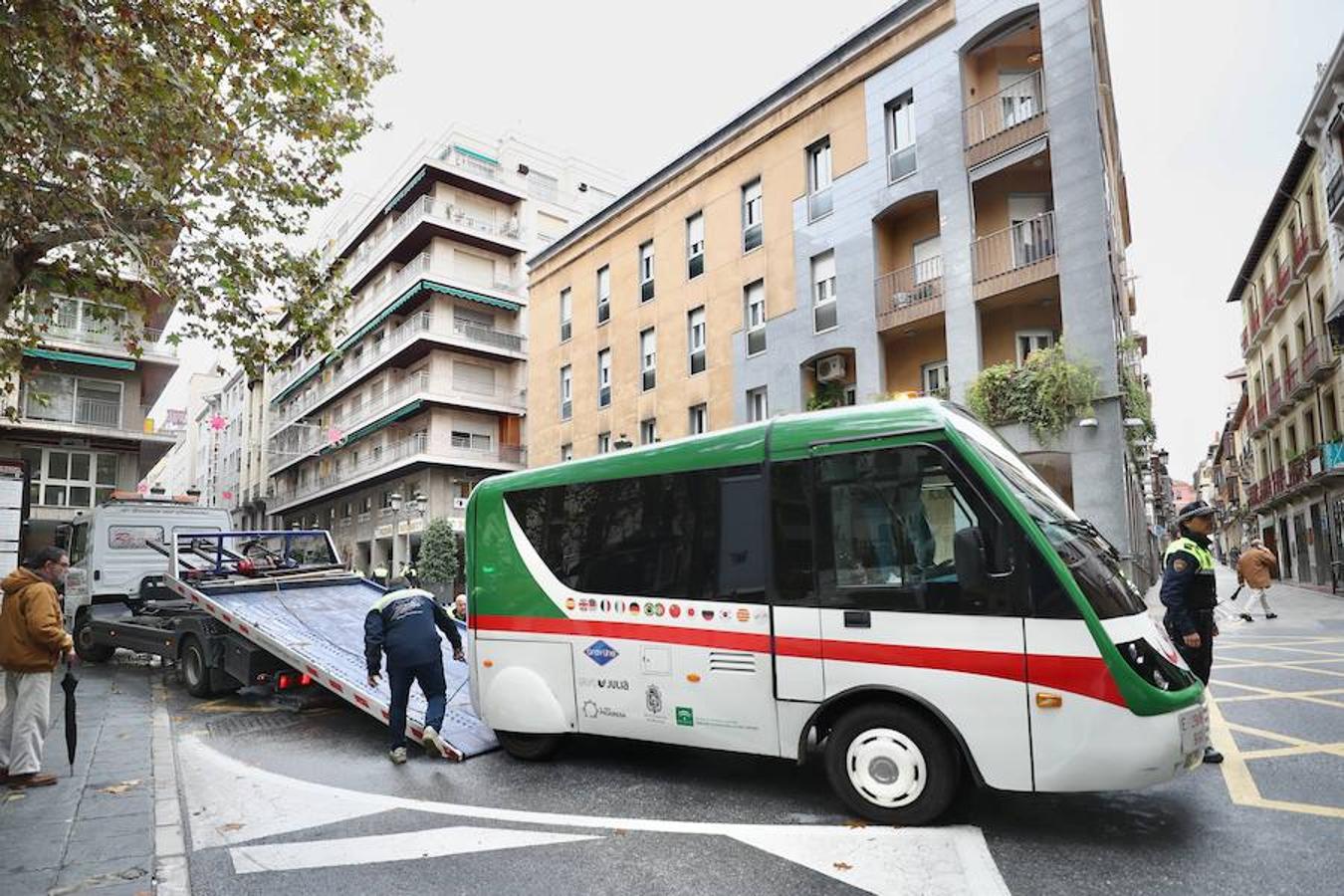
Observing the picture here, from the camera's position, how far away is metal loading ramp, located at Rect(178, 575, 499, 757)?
767 cm

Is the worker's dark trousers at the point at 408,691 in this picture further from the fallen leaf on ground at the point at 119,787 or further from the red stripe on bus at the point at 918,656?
the fallen leaf on ground at the point at 119,787

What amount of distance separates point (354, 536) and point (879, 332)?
3356 cm

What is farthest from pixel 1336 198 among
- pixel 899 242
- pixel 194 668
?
pixel 194 668

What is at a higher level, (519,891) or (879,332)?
(879,332)

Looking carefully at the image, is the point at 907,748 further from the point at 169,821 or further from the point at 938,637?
the point at 169,821

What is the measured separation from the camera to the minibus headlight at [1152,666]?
4562 millimetres

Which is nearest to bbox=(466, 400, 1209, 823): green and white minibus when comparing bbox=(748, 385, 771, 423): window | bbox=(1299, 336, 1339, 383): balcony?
bbox=(748, 385, 771, 423): window

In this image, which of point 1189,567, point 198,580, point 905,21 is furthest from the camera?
point 905,21

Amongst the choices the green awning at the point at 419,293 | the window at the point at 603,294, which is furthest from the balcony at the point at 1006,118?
the green awning at the point at 419,293

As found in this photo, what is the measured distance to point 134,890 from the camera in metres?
4.13

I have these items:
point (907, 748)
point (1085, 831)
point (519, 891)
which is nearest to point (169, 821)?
point (519, 891)

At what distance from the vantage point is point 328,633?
9.63 metres

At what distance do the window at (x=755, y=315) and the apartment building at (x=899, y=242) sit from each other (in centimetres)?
6

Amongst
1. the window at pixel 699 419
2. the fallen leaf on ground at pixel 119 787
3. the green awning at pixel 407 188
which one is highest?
the green awning at pixel 407 188
